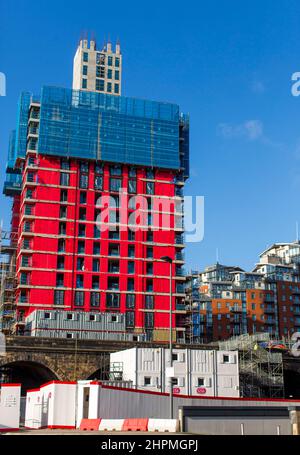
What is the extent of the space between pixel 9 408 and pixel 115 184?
64.4 meters

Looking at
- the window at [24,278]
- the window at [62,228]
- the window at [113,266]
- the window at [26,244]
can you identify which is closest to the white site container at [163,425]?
the window at [24,278]

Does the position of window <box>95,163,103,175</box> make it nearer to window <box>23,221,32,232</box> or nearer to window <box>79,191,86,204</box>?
window <box>79,191,86,204</box>

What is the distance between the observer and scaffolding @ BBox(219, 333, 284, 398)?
71.4 m

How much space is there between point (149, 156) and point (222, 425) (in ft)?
231

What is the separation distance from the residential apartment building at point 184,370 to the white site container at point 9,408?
2161 cm

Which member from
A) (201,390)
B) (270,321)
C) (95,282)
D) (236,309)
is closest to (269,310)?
(270,321)

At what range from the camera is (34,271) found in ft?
303

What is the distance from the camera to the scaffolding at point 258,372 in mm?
71375

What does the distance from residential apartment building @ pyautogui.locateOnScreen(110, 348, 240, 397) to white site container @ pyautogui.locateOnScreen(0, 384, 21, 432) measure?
21.6 metres

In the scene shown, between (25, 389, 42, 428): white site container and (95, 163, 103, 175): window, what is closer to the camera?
(25, 389, 42, 428): white site container

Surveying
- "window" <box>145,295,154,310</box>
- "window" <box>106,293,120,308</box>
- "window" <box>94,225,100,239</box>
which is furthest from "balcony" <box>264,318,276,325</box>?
"window" <box>94,225,100,239</box>

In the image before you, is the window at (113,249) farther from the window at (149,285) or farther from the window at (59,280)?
the window at (59,280)
